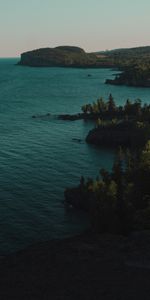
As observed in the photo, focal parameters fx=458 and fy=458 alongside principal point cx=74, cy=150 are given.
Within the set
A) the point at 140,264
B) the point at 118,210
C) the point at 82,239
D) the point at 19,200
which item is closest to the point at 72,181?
the point at 19,200

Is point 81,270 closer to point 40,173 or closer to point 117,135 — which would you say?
point 40,173

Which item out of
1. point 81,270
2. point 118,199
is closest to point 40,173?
point 118,199

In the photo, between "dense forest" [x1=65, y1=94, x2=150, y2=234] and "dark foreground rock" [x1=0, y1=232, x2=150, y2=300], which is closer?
"dark foreground rock" [x1=0, y1=232, x2=150, y2=300]

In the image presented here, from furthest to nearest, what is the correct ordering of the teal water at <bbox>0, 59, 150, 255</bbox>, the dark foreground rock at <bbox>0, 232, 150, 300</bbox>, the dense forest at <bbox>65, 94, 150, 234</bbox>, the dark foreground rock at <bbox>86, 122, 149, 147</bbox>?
the dark foreground rock at <bbox>86, 122, 149, 147</bbox>, the teal water at <bbox>0, 59, 150, 255</bbox>, the dense forest at <bbox>65, 94, 150, 234</bbox>, the dark foreground rock at <bbox>0, 232, 150, 300</bbox>

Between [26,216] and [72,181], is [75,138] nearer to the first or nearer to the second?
[72,181]

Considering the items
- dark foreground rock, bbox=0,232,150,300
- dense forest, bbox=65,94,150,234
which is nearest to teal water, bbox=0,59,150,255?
dense forest, bbox=65,94,150,234

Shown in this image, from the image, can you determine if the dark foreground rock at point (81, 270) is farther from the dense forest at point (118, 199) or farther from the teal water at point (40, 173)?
the teal water at point (40, 173)

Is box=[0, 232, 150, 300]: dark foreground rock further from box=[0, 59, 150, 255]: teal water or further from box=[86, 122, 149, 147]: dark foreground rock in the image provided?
box=[86, 122, 149, 147]: dark foreground rock

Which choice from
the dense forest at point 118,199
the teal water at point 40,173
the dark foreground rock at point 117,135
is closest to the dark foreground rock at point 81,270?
the dense forest at point 118,199
